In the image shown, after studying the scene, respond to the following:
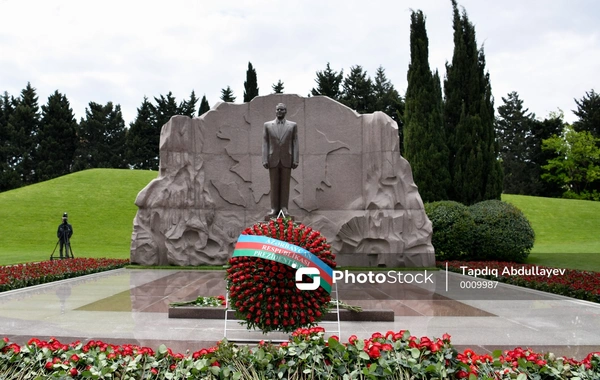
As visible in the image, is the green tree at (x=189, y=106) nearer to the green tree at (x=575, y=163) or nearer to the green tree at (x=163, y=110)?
the green tree at (x=163, y=110)

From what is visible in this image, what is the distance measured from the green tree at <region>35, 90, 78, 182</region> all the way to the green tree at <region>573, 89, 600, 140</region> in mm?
43987

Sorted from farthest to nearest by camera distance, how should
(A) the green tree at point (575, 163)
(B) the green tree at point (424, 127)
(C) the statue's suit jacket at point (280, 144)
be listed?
(A) the green tree at point (575, 163) < (B) the green tree at point (424, 127) < (C) the statue's suit jacket at point (280, 144)

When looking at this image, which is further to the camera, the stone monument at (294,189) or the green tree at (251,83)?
the green tree at (251,83)

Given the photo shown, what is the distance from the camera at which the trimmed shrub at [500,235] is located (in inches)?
597

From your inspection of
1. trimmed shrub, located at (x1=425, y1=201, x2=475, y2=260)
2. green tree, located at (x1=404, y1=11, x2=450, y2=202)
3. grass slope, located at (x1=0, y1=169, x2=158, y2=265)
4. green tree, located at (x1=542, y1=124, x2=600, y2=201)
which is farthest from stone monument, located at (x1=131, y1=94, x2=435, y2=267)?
green tree, located at (x1=542, y1=124, x2=600, y2=201)

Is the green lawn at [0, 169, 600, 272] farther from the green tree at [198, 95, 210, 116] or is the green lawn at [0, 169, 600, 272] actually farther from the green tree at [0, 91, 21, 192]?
the green tree at [0, 91, 21, 192]

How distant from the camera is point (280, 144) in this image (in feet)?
31.0

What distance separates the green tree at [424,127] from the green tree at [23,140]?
34.2 meters

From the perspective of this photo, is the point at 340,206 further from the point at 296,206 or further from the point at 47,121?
the point at 47,121

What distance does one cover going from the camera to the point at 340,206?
1423cm

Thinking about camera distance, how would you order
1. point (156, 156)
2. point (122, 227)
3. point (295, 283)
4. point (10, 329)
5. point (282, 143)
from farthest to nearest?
point (156, 156), point (122, 227), point (282, 143), point (10, 329), point (295, 283)

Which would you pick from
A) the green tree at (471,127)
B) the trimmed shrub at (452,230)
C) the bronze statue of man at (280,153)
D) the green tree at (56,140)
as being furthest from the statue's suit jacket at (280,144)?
the green tree at (56,140)

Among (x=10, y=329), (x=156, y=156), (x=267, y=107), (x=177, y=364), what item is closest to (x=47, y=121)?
(x=156, y=156)

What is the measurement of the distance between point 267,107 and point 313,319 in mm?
10208
